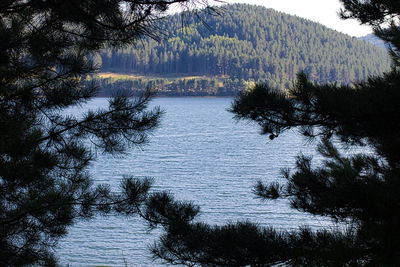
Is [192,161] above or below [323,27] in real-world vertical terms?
below

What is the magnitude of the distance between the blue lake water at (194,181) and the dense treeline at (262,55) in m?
61.7

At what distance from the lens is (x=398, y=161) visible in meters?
5.09

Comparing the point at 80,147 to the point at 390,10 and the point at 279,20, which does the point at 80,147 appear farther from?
the point at 279,20

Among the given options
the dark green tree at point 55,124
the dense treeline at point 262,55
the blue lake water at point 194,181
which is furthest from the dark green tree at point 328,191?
the dense treeline at point 262,55

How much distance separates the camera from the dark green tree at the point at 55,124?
12.6 ft

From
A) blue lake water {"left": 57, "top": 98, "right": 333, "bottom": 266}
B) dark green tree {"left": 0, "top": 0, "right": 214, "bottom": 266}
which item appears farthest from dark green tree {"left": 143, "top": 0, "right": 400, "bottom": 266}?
dark green tree {"left": 0, "top": 0, "right": 214, "bottom": 266}

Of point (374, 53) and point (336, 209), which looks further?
point (374, 53)

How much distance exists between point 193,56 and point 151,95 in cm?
12723

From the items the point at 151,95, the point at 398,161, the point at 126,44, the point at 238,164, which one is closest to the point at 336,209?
the point at 398,161

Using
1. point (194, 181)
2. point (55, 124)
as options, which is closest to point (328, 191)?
point (55, 124)

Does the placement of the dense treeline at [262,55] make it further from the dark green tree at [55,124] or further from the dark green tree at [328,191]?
the dark green tree at [328,191]

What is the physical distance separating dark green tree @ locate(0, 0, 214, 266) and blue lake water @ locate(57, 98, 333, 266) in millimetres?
415

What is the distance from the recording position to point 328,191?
170 inches

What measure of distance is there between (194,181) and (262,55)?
10459cm
